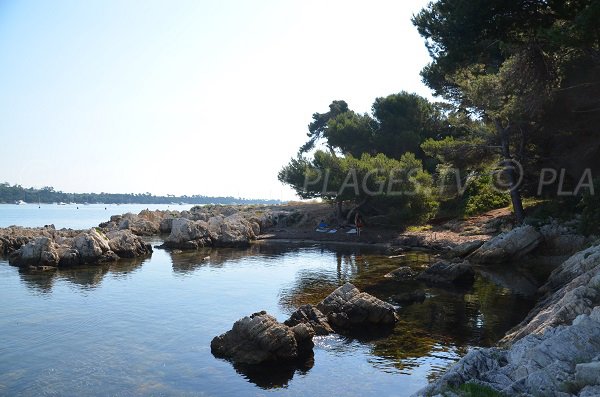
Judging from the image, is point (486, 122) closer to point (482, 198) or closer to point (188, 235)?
point (482, 198)

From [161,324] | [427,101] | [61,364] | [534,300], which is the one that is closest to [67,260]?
[161,324]

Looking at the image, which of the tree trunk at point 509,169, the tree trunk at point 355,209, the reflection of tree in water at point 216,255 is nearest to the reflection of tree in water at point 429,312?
the reflection of tree in water at point 216,255

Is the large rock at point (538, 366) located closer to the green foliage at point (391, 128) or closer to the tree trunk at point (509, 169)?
the tree trunk at point (509, 169)

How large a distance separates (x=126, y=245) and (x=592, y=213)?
3951 centimetres

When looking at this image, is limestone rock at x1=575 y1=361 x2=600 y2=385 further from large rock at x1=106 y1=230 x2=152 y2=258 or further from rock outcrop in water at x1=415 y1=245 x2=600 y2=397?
large rock at x1=106 y1=230 x2=152 y2=258

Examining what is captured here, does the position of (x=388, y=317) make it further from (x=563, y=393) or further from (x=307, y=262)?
(x=307, y=262)

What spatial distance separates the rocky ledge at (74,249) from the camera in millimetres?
41375

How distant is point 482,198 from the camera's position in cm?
5684

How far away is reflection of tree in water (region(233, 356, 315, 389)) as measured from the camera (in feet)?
52.8

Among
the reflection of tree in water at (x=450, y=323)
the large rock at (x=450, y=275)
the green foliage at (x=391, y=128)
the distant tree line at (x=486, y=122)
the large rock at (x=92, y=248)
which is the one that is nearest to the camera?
the reflection of tree in water at (x=450, y=323)

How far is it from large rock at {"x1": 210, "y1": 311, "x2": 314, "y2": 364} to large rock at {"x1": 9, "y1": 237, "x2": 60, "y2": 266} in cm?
2801

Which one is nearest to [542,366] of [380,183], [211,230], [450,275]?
[450,275]

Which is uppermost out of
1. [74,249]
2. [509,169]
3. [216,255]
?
[509,169]

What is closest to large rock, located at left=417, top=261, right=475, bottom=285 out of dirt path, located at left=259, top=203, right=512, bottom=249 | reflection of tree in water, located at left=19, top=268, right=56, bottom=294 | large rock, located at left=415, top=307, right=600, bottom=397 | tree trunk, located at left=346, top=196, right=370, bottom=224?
dirt path, located at left=259, top=203, right=512, bottom=249
